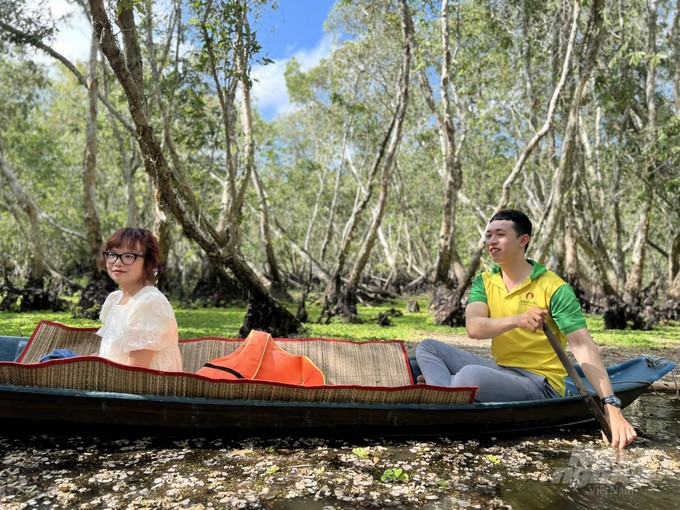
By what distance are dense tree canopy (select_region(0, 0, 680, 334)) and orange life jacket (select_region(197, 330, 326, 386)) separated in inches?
105

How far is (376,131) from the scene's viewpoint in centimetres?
1980

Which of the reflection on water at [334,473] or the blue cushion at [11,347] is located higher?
the blue cushion at [11,347]

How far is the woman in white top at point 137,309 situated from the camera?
3176mm

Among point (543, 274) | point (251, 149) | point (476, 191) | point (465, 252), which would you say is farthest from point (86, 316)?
point (465, 252)

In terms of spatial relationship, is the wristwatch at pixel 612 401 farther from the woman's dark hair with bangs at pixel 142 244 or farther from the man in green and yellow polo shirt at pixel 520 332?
the woman's dark hair with bangs at pixel 142 244

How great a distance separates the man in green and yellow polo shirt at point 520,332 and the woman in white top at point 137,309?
164 cm

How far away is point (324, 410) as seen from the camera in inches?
134

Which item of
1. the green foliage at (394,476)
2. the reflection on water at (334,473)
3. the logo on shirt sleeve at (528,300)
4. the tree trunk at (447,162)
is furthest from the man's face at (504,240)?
the tree trunk at (447,162)

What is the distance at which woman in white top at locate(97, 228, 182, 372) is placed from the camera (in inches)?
125

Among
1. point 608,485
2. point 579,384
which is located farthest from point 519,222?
point 608,485

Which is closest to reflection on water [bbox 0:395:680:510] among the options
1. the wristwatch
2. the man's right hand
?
the wristwatch

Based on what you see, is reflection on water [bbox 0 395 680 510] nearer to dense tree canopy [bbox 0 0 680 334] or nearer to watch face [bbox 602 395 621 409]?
watch face [bbox 602 395 621 409]

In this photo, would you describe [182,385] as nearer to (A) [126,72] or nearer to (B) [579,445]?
(B) [579,445]

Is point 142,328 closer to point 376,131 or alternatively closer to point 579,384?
point 579,384
